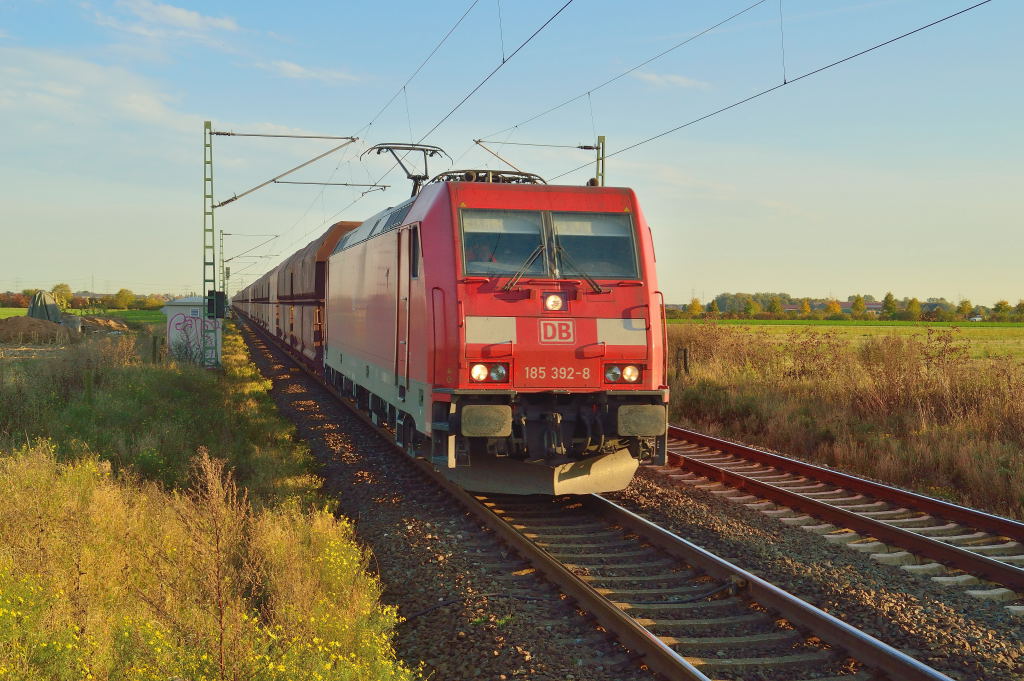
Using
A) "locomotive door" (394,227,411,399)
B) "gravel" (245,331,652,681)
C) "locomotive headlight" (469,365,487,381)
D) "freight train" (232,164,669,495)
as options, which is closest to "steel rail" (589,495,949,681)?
"freight train" (232,164,669,495)

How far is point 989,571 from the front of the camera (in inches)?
268

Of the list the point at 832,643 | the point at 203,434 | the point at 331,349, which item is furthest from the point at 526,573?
the point at 331,349

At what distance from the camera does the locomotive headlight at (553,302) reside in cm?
837

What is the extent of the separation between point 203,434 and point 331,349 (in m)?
5.02

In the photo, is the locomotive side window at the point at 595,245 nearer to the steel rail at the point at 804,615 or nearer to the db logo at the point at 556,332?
the db logo at the point at 556,332

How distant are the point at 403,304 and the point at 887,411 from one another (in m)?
9.11

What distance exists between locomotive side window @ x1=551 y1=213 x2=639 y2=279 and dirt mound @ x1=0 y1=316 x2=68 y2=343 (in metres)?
30.8

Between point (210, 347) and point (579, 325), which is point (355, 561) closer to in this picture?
point (579, 325)

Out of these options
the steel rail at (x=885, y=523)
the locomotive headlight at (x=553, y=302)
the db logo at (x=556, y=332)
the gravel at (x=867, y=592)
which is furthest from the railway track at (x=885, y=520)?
the locomotive headlight at (x=553, y=302)

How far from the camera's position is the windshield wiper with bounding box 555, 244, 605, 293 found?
27.9 ft

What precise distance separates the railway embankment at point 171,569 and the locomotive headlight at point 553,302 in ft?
9.78

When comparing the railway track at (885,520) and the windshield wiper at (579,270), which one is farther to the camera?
the windshield wiper at (579,270)

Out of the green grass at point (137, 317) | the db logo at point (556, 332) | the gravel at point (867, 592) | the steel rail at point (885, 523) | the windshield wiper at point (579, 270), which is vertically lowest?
the gravel at point (867, 592)

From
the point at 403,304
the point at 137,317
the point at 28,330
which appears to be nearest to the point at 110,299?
the point at 137,317
